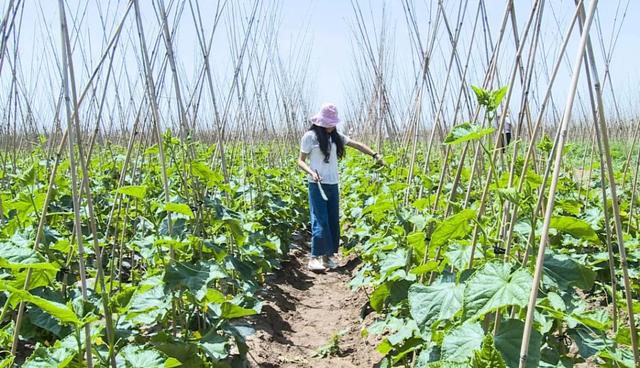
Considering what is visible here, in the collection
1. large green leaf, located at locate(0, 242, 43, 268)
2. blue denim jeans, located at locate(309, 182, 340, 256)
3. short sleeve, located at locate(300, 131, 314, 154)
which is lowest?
blue denim jeans, located at locate(309, 182, 340, 256)

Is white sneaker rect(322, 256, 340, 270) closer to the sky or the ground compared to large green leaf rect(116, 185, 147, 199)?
closer to the ground

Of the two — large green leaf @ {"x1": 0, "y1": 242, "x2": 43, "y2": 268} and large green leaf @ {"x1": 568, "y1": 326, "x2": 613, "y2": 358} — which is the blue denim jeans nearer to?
large green leaf @ {"x1": 568, "y1": 326, "x2": 613, "y2": 358}

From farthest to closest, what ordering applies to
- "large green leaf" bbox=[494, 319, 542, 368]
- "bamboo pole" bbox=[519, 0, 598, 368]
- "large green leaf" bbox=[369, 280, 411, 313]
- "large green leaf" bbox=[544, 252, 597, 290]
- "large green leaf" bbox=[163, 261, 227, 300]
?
"large green leaf" bbox=[369, 280, 411, 313] → "large green leaf" bbox=[163, 261, 227, 300] → "large green leaf" bbox=[544, 252, 597, 290] → "large green leaf" bbox=[494, 319, 542, 368] → "bamboo pole" bbox=[519, 0, 598, 368]

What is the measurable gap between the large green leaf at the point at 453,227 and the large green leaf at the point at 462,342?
319 mm

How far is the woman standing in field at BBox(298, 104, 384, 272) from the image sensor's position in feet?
16.8

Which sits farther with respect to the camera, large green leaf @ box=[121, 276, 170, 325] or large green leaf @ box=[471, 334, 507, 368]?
large green leaf @ box=[121, 276, 170, 325]

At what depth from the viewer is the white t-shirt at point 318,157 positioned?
5.19 meters

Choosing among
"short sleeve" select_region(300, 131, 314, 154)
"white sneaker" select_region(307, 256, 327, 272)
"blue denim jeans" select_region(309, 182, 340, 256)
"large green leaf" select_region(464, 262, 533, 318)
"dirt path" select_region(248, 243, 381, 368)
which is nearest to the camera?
"large green leaf" select_region(464, 262, 533, 318)

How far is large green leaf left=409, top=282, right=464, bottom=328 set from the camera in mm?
1765

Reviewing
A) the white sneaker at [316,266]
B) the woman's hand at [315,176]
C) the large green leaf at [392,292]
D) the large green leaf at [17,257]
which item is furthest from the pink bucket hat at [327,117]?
the large green leaf at [17,257]

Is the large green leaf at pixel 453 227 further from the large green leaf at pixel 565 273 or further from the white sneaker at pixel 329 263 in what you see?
the white sneaker at pixel 329 263

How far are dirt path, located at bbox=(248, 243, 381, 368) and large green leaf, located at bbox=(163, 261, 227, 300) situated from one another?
91cm

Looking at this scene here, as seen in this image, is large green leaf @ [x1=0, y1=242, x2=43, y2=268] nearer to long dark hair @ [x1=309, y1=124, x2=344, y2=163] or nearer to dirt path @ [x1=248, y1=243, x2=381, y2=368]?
dirt path @ [x1=248, y1=243, x2=381, y2=368]

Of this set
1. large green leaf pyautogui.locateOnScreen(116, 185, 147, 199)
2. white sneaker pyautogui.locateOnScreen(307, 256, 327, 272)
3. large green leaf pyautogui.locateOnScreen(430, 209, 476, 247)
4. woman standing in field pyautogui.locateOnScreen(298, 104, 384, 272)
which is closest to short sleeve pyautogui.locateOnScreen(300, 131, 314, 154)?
woman standing in field pyautogui.locateOnScreen(298, 104, 384, 272)
